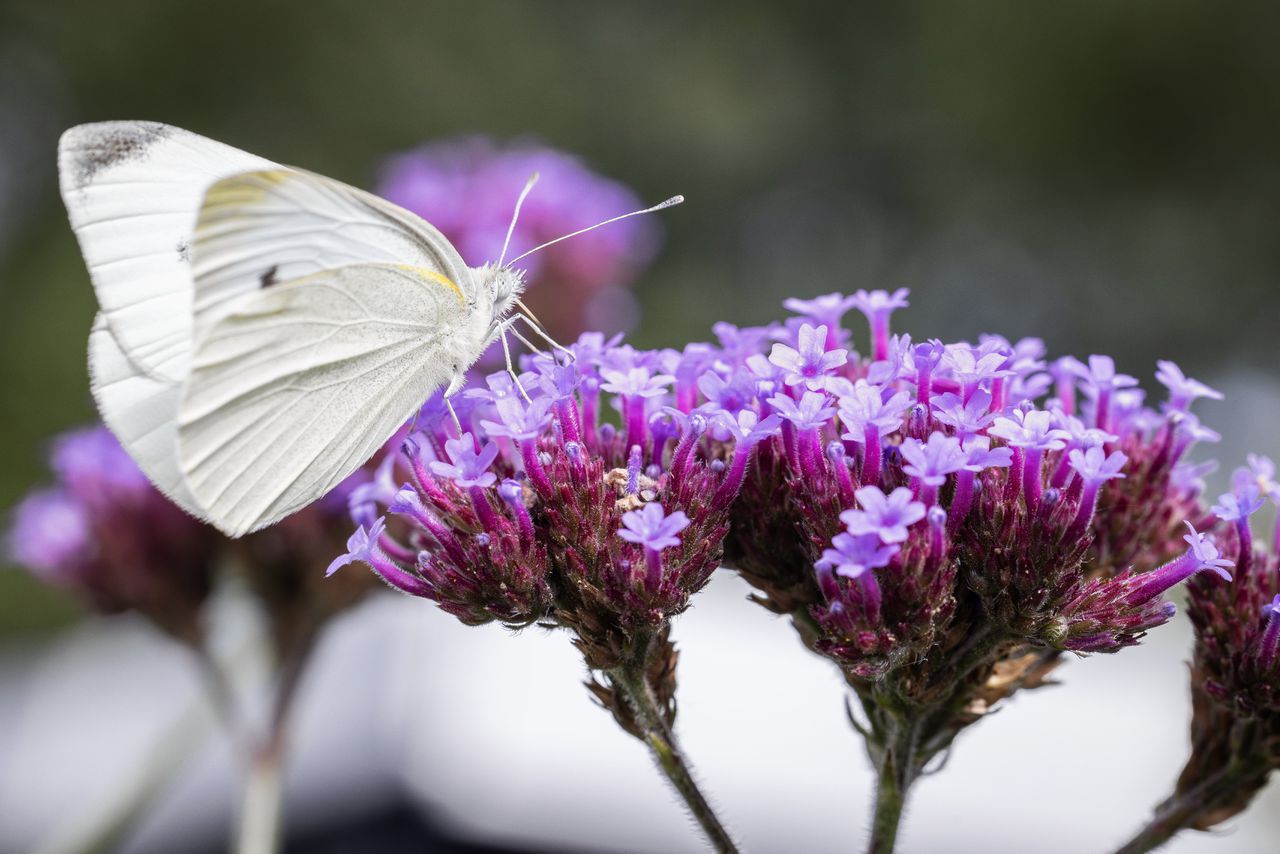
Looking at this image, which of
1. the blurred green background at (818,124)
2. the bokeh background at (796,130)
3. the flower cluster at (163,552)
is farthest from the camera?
the blurred green background at (818,124)

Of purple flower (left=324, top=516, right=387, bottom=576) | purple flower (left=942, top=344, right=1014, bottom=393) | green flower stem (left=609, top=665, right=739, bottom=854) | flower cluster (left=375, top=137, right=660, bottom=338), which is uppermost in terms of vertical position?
flower cluster (left=375, top=137, right=660, bottom=338)

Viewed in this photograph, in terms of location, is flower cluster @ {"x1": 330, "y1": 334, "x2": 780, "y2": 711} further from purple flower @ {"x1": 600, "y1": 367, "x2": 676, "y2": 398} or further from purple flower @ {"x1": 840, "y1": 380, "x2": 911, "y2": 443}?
purple flower @ {"x1": 840, "y1": 380, "x2": 911, "y2": 443}

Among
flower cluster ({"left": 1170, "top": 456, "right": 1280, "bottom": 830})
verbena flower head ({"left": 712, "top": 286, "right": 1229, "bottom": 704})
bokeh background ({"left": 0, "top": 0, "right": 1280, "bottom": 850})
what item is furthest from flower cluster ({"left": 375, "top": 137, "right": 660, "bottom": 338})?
bokeh background ({"left": 0, "top": 0, "right": 1280, "bottom": 850})

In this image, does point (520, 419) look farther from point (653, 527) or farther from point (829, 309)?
point (829, 309)

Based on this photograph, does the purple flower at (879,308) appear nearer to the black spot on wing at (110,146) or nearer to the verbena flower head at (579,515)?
the verbena flower head at (579,515)

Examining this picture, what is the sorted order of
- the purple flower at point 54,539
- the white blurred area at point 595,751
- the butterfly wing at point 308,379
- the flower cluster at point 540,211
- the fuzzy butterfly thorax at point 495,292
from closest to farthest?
the butterfly wing at point 308,379 → the fuzzy butterfly thorax at point 495,292 → the purple flower at point 54,539 → the white blurred area at point 595,751 → the flower cluster at point 540,211

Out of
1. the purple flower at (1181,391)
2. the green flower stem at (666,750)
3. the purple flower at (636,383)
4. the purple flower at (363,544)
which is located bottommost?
the green flower stem at (666,750)

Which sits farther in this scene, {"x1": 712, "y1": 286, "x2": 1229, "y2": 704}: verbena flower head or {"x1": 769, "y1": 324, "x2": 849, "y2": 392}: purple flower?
{"x1": 769, "y1": 324, "x2": 849, "y2": 392}: purple flower

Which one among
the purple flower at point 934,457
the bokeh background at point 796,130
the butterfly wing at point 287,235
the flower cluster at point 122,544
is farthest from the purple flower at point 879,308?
the bokeh background at point 796,130
